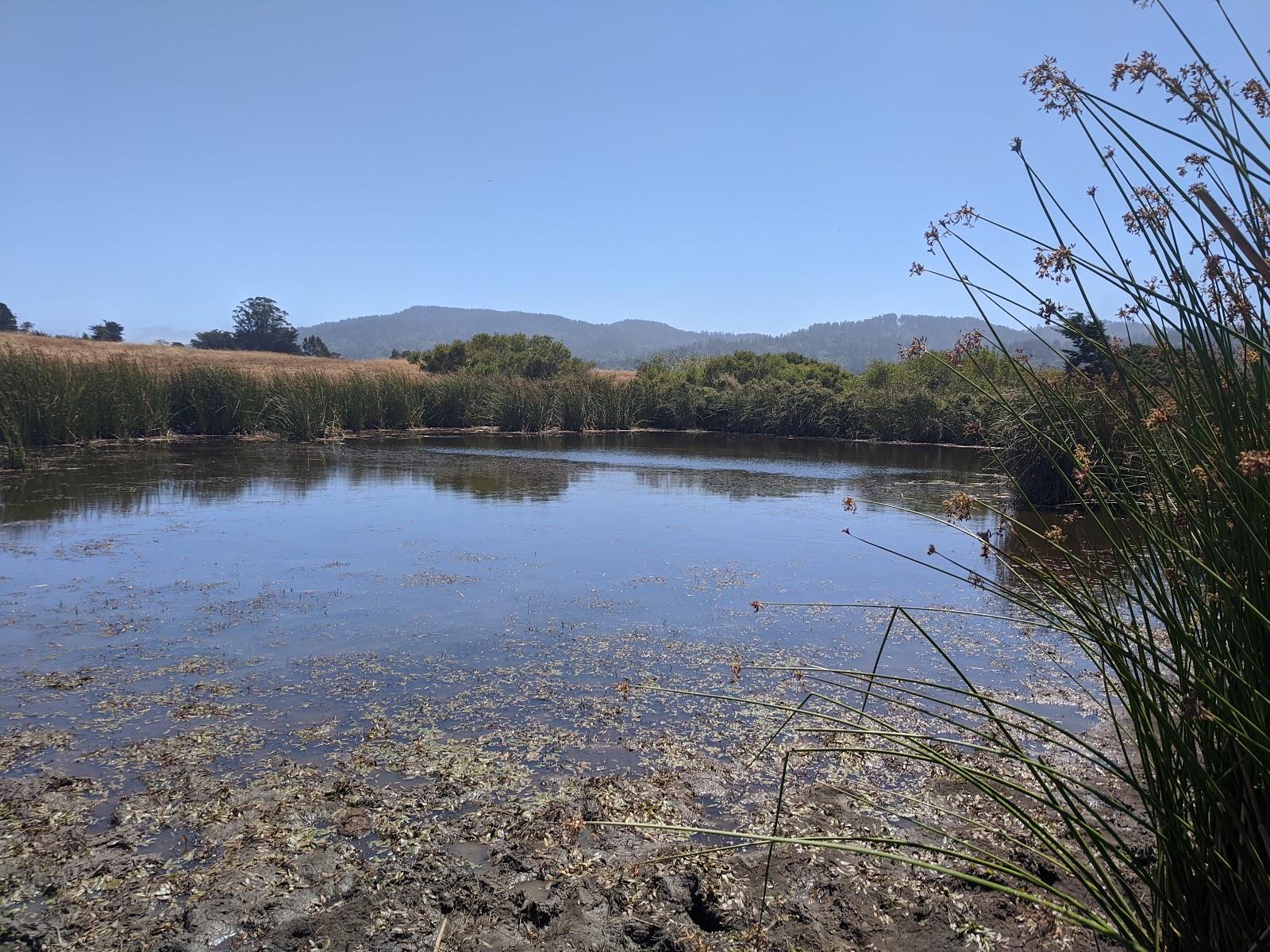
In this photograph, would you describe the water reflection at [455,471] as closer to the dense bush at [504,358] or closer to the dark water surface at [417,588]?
the dark water surface at [417,588]

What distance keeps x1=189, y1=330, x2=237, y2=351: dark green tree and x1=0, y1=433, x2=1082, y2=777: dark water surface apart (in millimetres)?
48465

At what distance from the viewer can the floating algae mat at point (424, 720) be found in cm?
245

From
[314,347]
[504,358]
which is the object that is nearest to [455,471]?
[504,358]

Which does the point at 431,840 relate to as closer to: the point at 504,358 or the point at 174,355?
the point at 174,355

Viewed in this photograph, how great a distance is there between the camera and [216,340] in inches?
2315

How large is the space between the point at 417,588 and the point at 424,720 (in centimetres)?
267

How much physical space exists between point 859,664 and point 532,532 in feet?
15.6

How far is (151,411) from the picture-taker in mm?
18406

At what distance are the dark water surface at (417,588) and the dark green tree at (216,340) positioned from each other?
4847 cm

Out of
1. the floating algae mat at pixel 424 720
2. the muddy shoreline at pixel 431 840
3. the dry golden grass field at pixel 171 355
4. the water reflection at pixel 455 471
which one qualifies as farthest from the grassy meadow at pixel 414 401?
the muddy shoreline at pixel 431 840

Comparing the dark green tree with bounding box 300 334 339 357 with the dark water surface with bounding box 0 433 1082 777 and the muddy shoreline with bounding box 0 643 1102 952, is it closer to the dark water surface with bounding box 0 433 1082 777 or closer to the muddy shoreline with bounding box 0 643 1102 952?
the dark water surface with bounding box 0 433 1082 777

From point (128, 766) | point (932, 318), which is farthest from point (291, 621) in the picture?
point (932, 318)

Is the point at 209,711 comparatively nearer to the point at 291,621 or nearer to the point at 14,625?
the point at 291,621

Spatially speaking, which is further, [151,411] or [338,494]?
[151,411]
